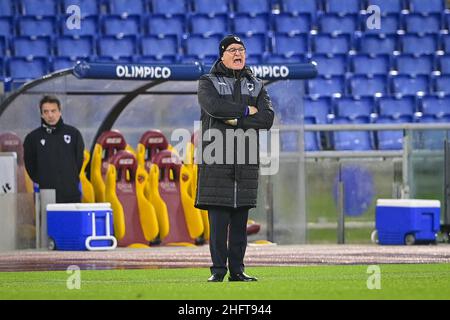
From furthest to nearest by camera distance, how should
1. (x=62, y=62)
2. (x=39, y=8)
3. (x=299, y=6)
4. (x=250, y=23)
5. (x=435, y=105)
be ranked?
1. (x=299, y=6)
2. (x=250, y=23)
3. (x=435, y=105)
4. (x=39, y=8)
5. (x=62, y=62)

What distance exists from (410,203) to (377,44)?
345 inches

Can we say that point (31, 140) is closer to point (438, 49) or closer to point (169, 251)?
point (169, 251)

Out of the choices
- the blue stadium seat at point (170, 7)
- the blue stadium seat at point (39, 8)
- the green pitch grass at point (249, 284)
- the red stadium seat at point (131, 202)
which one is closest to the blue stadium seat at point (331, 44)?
the blue stadium seat at point (170, 7)

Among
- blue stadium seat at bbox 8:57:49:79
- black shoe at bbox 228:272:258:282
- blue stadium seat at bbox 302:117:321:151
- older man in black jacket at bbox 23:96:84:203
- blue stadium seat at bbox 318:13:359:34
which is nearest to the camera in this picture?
black shoe at bbox 228:272:258:282

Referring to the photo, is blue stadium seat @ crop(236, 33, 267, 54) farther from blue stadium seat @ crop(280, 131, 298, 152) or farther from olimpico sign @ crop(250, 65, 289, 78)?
olimpico sign @ crop(250, 65, 289, 78)

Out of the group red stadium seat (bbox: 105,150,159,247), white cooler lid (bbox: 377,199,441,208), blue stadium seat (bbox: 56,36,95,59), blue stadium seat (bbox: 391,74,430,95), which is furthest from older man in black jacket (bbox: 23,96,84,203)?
blue stadium seat (bbox: 391,74,430,95)

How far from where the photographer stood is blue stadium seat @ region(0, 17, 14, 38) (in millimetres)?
25656

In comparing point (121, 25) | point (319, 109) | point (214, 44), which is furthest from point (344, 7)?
point (121, 25)

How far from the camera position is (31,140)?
750 inches

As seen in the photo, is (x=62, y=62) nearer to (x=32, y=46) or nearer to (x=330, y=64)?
(x=32, y=46)

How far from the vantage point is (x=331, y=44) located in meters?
27.2

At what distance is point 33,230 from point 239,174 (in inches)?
322

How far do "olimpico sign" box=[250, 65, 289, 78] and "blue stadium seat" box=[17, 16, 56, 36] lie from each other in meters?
7.33
